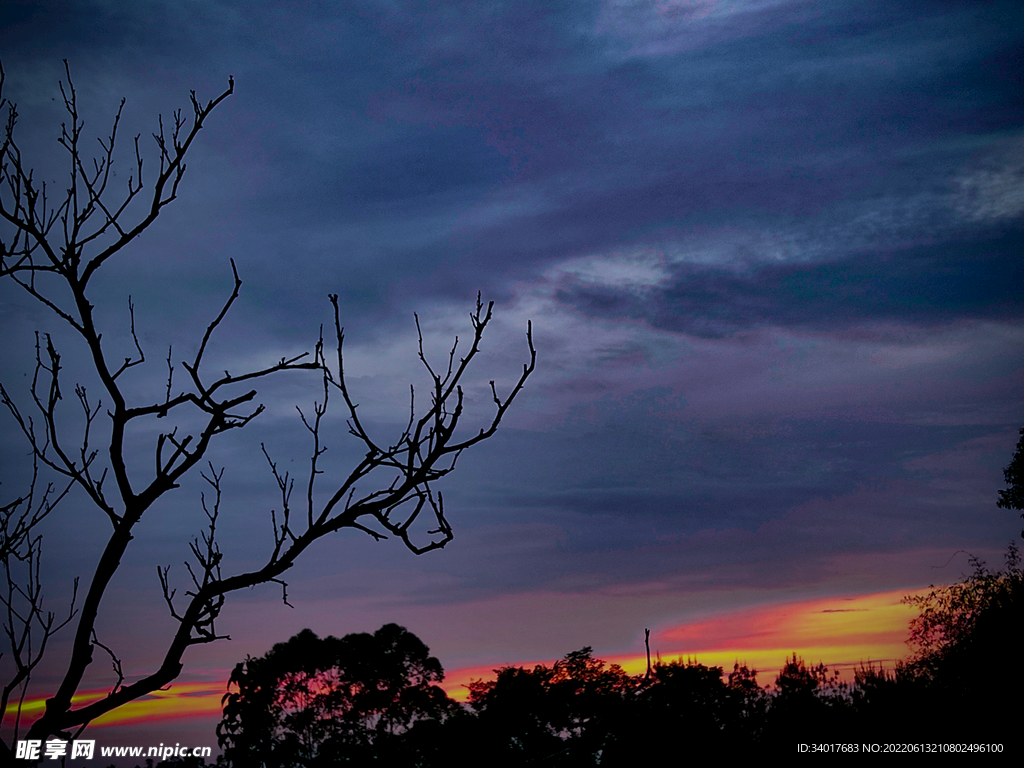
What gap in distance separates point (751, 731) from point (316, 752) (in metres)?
11.3

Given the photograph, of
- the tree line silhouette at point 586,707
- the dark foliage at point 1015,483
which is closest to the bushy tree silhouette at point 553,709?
the tree line silhouette at point 586,707

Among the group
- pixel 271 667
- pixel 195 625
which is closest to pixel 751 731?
pixel 271 667

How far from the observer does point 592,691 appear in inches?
712

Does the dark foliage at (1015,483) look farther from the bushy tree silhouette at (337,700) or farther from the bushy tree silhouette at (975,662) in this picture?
the bushy tree silhouette at (337,700)

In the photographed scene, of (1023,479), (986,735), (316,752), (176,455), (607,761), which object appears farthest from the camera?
(1023,479)

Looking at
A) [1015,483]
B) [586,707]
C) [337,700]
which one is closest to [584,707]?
[586,707]

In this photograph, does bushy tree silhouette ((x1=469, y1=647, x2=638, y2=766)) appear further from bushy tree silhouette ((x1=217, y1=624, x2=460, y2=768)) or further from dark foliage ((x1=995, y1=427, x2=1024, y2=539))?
dark foliage ((x1=995, y1=427, x2=1024, y2=539))

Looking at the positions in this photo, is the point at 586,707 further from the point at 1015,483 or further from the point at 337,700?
the point at 1015,483

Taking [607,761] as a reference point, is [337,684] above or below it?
above

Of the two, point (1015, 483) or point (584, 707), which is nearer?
point (584, 707)

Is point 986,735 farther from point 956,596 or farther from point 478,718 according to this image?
point 956,596

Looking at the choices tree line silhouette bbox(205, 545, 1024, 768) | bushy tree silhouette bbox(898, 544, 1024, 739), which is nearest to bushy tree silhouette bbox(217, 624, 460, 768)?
tree line silhouette bbox(205, 545, 1024, 768)

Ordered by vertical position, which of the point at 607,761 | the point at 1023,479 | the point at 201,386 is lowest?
the point at 607,761

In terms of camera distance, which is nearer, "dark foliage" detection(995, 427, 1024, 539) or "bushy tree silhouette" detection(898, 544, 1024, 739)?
"bushy tree silhouette" detection(898, 544, 1024, 739)
